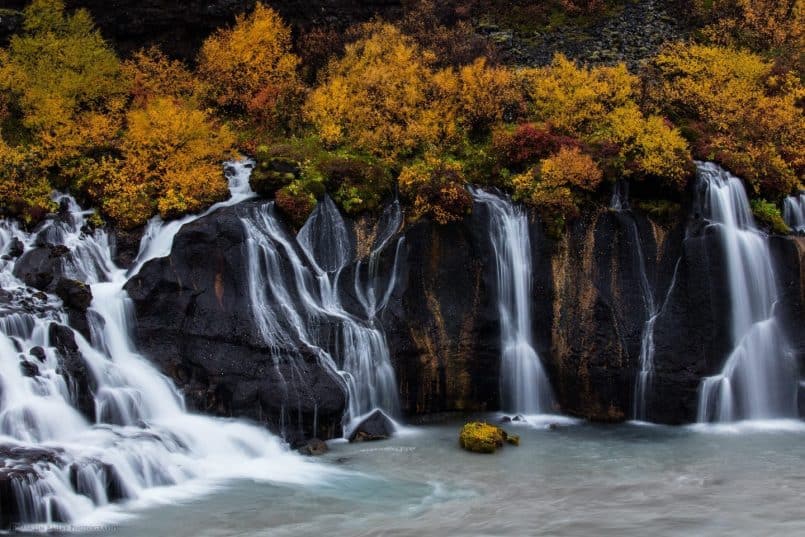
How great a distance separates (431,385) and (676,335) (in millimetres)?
7017

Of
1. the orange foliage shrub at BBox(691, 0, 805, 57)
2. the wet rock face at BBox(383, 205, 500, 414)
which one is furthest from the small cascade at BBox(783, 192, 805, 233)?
the orange foliage shrub at BBox(691, 0, 805, 57)

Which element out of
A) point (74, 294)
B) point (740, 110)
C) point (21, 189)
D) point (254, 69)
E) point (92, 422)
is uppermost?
point (254, 69)

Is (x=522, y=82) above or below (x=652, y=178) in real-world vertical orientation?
above

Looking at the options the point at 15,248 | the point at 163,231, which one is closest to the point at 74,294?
the point at 15,248

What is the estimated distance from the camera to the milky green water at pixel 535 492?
1318cm

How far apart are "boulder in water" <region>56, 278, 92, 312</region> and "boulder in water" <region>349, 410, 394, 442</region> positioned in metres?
7.36

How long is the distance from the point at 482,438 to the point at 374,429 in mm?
3019

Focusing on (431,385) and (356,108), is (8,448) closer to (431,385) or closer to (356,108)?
(431,385)

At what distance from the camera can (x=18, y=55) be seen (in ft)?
89.5

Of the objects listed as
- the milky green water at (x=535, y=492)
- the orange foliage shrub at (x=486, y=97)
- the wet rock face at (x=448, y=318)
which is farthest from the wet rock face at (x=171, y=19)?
the milky green water at (x=535, y=492)

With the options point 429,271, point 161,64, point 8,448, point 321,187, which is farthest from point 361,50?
point 8,448

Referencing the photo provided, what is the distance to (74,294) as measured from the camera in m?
18.7

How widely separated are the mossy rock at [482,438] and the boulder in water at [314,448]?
3348 mm

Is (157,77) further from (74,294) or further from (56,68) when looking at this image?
(74,294)
